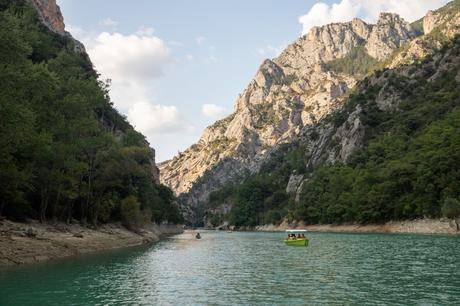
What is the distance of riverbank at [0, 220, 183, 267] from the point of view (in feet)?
141

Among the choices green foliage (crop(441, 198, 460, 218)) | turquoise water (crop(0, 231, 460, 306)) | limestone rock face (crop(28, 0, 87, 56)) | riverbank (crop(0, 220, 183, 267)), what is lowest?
turquoise water (crop(0, 231, 460, 306))

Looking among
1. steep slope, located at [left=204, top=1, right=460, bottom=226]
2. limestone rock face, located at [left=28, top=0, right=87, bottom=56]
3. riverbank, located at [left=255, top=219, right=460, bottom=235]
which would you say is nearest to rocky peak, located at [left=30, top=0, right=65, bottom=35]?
limestone rock face, located at [left=28, top=0, right=87, bottom=56]

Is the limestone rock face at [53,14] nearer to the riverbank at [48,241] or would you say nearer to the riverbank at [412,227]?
the riverbank at [48,241]

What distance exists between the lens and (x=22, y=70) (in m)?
43.7

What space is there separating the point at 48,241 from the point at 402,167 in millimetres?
95762

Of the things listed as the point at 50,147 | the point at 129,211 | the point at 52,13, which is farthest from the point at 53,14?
the point at 50,147

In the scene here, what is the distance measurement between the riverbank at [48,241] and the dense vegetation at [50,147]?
11.4 ft

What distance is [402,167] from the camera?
11788cm

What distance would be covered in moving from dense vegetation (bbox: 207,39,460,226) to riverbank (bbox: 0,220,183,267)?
70.8 meters

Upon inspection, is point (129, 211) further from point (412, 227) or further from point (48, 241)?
point (412, 227)

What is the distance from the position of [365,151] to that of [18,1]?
127436mm

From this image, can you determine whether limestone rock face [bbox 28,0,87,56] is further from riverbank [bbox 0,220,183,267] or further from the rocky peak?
riverbank [bbox 0,220,183,267]

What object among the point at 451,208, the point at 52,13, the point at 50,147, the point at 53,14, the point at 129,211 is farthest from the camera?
the point at 53,14

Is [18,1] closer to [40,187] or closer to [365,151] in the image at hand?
[40,187]
